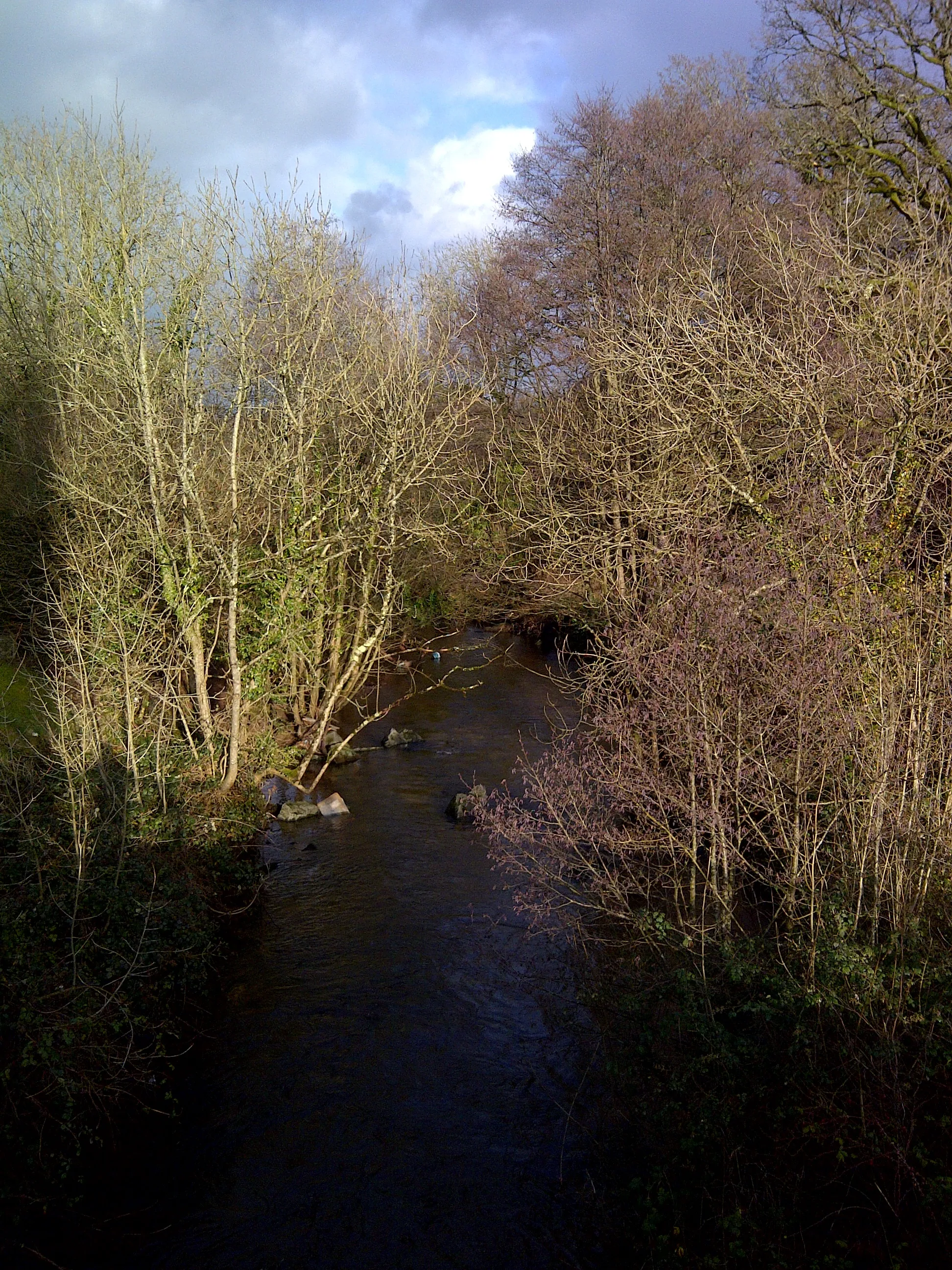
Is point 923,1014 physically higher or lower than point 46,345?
lower

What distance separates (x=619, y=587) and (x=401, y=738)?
21.0ft

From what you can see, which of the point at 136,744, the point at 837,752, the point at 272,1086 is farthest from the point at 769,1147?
the point at 136,744

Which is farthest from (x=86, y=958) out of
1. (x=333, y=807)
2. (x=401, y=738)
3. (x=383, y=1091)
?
(x=401, y=738)

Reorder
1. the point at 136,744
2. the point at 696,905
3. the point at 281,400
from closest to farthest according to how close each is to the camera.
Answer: the point at 696,905
the point at 136,744
the point at 281,400

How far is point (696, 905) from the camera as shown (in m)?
8.92

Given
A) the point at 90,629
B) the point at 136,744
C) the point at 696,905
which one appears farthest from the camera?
the point at 90,629

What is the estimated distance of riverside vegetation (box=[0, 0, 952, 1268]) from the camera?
6.05 metres

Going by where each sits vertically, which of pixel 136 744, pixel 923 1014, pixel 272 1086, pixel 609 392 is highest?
pixel 609 392

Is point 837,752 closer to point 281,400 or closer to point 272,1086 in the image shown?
point 272,1086

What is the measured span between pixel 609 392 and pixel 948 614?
7.37 meters

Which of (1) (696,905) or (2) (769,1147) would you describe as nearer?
(2) (769,1147)

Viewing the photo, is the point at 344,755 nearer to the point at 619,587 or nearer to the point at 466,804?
the point at 466,804

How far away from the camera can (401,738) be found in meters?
17.4

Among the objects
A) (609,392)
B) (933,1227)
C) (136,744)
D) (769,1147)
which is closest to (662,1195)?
(769,1147)
